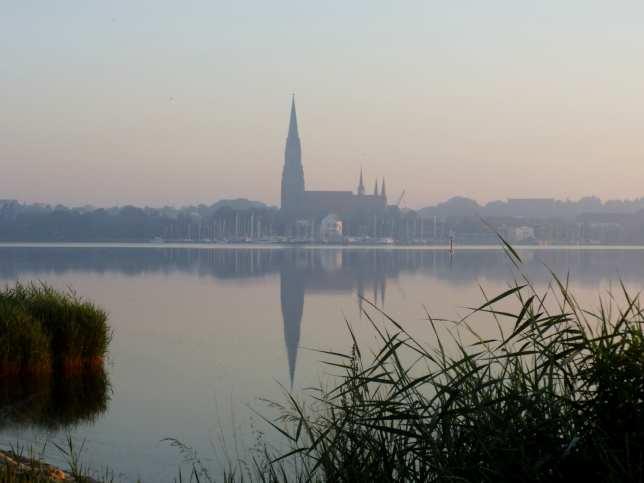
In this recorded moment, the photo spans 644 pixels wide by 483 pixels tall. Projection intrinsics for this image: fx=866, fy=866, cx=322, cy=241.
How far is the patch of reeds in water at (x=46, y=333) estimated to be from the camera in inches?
531

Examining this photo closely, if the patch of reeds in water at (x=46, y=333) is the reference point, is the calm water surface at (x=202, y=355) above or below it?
below

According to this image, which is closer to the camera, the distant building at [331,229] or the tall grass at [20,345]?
the tall grass at [20,345]

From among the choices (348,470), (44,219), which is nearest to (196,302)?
(348,470)

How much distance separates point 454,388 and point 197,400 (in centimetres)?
950

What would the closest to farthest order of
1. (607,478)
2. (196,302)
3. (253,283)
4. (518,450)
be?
(607,478)
(518,450)
(196,302)
(253,283)

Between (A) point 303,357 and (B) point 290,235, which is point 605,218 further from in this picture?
(A) point 303,357

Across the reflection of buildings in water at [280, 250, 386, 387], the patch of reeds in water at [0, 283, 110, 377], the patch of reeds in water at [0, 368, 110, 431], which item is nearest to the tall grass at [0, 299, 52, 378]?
the patch of reeds in water at [0, 283, 110, 377]

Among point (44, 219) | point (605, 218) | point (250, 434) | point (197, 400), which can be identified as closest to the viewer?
point (250, 434)

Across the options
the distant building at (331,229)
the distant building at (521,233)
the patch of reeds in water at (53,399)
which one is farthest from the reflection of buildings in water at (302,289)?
the distant building at (331,229)

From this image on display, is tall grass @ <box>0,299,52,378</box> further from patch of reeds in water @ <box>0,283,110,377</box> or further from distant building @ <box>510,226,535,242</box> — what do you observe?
distant building @ <box>510,226,535,242</box>

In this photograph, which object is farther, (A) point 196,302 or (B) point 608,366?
(A) point 196,302

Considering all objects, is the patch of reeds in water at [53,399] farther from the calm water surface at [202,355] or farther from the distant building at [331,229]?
the distant building at [331,229]

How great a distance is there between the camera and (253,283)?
46.9 m

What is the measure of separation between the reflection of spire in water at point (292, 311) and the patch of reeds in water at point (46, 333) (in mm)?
3559
